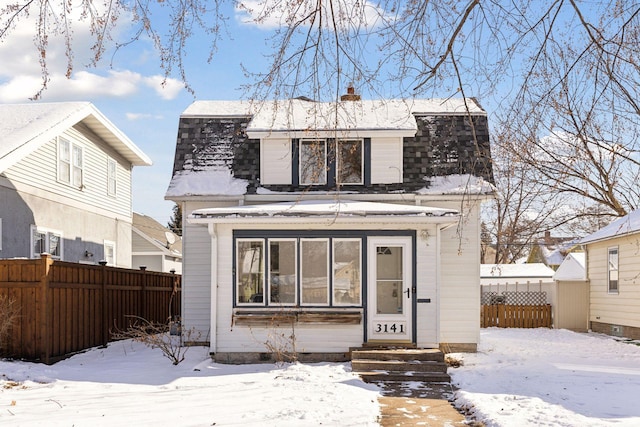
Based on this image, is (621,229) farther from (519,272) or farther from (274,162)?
(519,272)

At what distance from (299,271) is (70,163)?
30.6ft

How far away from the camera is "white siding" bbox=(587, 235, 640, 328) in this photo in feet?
59.2

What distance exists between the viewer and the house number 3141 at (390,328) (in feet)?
42.1

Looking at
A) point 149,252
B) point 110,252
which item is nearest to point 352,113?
point 110,252

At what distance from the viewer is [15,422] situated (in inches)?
297

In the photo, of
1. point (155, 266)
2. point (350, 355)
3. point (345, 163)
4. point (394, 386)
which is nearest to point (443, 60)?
point (394, 386)

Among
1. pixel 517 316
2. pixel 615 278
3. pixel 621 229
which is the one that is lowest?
pixel 517 316

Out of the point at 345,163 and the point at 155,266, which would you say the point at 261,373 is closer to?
the point at 345,163

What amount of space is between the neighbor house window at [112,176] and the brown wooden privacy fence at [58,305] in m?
7.25

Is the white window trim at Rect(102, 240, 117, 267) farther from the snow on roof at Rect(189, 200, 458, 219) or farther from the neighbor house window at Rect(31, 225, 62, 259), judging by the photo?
the snow on roof at Rect(189, 200, 458, 219)

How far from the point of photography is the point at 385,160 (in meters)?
14.8

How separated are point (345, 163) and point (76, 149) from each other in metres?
8.97

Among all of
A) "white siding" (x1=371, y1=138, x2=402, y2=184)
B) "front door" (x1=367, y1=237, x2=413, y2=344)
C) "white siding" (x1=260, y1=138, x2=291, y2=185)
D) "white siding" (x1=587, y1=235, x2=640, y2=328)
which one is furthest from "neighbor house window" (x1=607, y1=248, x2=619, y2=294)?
"white siding" (x1=260, y1=138, x2=291, y2=185)

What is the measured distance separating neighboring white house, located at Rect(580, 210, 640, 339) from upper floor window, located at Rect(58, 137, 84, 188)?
14.9 m
